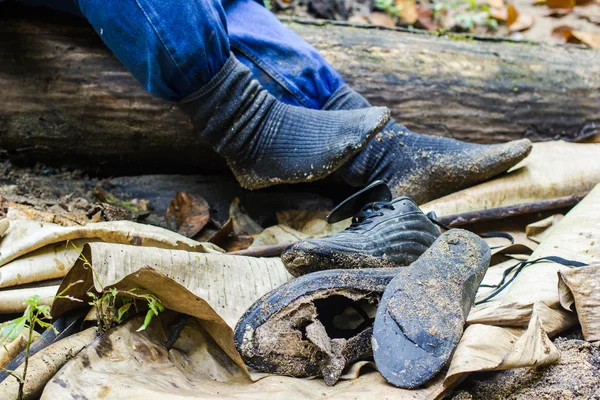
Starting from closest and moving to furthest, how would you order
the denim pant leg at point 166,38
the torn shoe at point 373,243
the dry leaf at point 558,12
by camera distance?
1. the torn shoe at point 373,243
2. the denim pant leg at point 166,38
3. the dry leaf at point 558,12

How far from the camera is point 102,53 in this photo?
5.01 ft

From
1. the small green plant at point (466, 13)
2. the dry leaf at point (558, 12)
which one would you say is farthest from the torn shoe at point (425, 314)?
the dry leaf at point (558, 12)

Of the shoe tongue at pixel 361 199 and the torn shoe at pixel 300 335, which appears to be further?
the shoe tongue at pixel 361 199

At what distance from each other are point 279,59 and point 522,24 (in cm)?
163

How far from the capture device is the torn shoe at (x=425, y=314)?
788 millimetres

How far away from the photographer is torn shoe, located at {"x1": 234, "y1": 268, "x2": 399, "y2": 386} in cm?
83

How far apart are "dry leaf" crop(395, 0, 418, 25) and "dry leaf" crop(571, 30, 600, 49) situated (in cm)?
64

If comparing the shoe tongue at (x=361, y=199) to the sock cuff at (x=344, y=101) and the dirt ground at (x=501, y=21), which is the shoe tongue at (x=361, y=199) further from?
the dirt ground at (x=501, y=21)

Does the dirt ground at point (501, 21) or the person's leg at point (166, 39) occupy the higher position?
the person's leg at point (166, 39)

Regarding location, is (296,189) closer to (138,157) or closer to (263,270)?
(138,157)

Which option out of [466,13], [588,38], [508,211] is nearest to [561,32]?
[588,38]

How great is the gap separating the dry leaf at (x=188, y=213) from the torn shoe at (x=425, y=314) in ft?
2.35

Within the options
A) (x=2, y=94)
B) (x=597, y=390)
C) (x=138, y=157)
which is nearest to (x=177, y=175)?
(x=138, y=157)

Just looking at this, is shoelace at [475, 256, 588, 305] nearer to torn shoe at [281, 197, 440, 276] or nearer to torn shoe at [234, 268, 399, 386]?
torn shoe at [281, 197, 440, 276]
